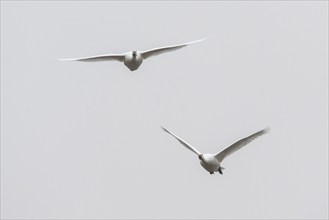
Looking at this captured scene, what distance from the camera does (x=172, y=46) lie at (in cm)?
6419

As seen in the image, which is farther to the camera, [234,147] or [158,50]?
[158,50]

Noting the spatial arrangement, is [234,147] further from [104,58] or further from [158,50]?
[104,58]

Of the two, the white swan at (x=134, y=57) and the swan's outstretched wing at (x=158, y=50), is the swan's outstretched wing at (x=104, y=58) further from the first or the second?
the swan's outstretched wing at (x=158, y=50)

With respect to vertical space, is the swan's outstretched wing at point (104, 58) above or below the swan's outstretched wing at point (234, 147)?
above

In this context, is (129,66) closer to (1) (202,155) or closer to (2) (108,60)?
(2) (108,60)

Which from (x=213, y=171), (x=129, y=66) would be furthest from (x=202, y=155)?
(x=129, y=66)

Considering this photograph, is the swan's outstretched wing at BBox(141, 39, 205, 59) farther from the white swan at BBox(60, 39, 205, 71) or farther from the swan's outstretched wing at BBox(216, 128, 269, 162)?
the swan's outstretched wing at BBox(216, 128, 269, 162)

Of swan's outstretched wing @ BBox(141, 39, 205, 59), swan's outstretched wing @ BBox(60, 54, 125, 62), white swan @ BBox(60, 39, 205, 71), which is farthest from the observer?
swan's outstretched wing @ BBox(60, 54, 125, 62)

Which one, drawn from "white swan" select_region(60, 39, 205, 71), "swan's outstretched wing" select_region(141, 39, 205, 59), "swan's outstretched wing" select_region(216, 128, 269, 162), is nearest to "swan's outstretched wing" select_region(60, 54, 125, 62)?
"white swan" select_region(60, 39, 205, 71)

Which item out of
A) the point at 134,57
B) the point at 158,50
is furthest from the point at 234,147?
the point at 158,50

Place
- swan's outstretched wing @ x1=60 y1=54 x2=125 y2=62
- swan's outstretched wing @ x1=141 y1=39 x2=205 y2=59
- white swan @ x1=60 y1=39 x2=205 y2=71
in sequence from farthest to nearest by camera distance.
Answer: swan's outstretched wing @ x1=60 y1=54 x2=125 y2=62 → swan's outstretched wing @ x1=141 y1=39 x2=205 y2=59 → white swan @ x1=60 y1=39 x2=205 y2=71

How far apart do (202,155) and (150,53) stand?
8252 mm

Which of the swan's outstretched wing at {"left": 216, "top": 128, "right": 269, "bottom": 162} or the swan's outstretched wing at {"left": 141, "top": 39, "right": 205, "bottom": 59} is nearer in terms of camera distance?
the swan's outstretched wing at {"left": 216, "top": 128, "right": 269, "bottom": 162}

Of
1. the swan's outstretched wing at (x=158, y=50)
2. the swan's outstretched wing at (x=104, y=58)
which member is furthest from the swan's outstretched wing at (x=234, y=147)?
the swan's outstretched wing at (x=104, y=58)
